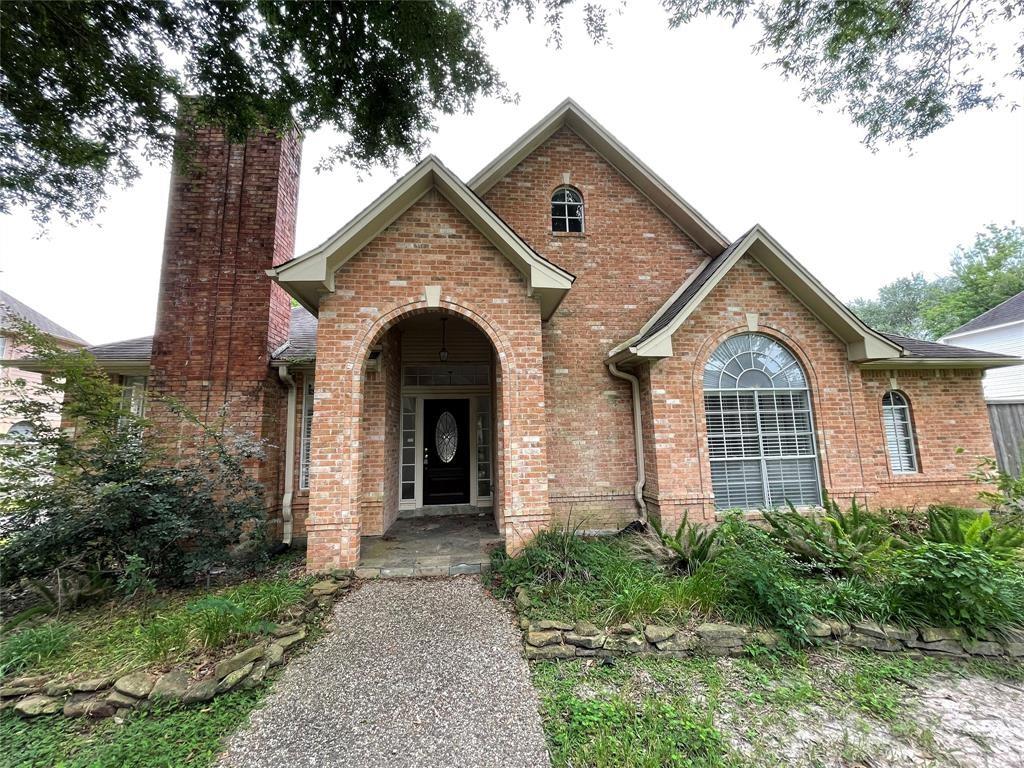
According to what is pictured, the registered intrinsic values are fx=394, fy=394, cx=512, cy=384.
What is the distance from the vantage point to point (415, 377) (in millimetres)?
8195

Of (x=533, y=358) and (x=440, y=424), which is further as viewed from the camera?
(x=440, y=424)

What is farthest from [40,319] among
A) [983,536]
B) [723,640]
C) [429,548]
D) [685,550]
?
[983,536]

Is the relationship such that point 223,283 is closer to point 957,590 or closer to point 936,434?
point 957,590

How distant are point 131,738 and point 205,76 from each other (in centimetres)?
654

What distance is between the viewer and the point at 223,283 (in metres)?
6.64

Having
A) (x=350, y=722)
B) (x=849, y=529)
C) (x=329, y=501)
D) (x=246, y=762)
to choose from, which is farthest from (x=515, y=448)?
(x=849, y=529)

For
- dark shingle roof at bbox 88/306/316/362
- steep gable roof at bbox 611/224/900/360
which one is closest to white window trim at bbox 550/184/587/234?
steep gable roof at bbox 611/224/900/360

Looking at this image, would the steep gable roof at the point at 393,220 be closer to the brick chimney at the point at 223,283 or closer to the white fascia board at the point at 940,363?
the brick chimney at the point at 223,283

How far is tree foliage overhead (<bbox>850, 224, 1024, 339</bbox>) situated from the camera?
24.2m

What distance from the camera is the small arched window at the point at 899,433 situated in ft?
24.7

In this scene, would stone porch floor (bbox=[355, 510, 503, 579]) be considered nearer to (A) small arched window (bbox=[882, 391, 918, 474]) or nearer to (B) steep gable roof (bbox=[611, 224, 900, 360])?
(B) steep gable roof (bbox=[611, 224, 900, 360])

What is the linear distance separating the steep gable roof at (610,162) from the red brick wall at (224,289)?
12.5ft

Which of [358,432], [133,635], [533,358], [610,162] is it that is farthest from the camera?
[610,162]

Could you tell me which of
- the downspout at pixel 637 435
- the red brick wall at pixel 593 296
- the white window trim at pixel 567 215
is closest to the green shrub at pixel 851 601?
the downspout at pixel 637 435
